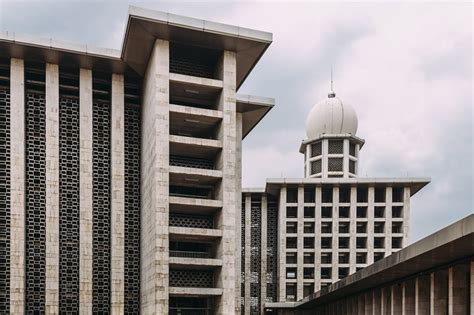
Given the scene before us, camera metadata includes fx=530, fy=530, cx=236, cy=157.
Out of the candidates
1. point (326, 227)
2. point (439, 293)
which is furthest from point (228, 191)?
point (326, 227)

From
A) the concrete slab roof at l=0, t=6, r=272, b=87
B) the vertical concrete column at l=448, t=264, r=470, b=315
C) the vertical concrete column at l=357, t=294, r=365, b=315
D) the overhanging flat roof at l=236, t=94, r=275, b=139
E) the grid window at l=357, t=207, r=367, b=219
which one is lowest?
the vertical concrete column at l=357, t=294, r=365, b=315

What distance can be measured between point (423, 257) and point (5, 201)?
2251cm

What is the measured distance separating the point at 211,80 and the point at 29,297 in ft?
52.7

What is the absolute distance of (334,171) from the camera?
187 feet

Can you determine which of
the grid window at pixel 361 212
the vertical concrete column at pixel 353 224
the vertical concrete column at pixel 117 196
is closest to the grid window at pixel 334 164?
the vertical concrete column at pixel 353 224

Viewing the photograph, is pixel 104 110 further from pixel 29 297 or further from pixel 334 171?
pixel 334 171

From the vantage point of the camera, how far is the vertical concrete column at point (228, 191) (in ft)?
98.0

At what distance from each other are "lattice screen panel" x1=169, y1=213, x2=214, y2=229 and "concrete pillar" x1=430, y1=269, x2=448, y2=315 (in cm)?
1419

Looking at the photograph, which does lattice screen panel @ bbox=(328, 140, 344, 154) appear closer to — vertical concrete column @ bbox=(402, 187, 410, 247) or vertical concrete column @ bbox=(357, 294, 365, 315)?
vertical concrete column @ bbox=(402, 187, 410, 247)

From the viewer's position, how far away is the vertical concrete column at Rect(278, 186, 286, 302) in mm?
53938

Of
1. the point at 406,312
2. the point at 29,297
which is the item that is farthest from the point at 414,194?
the point at 29,297

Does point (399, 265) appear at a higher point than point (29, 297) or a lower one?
higher

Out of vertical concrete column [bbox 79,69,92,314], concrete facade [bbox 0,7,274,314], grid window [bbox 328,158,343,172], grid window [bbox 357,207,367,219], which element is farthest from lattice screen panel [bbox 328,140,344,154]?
vertical concrete column [bbox 79,69,92,314]

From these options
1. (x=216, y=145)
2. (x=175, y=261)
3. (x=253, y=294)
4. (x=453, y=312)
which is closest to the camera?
(x=453, y=312)
